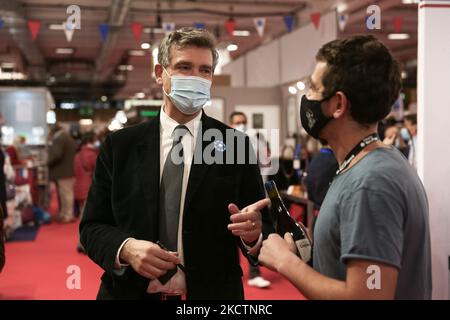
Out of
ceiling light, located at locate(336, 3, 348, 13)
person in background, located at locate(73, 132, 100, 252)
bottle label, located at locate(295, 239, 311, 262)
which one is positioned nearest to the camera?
bottle label, located at locate(295, 239, 311, 262)

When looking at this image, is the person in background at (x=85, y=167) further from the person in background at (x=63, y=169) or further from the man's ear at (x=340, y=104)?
the man's ear at (x=340, y=104)

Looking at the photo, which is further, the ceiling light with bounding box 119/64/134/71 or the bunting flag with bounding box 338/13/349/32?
the ceiling light with bounding box 119/64/134/71

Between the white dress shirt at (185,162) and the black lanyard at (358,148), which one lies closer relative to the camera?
the black lanyard at (358,148)

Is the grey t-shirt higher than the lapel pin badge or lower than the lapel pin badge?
lower

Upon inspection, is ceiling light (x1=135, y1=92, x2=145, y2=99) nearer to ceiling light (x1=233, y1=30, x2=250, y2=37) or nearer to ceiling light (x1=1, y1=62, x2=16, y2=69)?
ceiling light (x1=1, y1=62, x2=16, y2=69)

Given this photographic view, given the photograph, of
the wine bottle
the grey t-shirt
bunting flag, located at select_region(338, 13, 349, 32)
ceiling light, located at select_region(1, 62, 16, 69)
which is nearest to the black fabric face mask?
the grey t-shirt

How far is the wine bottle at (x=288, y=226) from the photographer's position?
1.55m

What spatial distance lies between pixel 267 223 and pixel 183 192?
30 cm

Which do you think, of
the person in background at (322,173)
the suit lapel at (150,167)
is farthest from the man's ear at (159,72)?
the person in background at (322,173)

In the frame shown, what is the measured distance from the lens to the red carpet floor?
16.1 ft

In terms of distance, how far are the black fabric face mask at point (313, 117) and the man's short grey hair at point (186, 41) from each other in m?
0.53

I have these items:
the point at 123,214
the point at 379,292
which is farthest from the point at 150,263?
the point at 379,292

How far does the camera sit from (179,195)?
1.79 metres

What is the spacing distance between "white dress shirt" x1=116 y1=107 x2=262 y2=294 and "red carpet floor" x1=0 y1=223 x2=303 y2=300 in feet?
6.10
